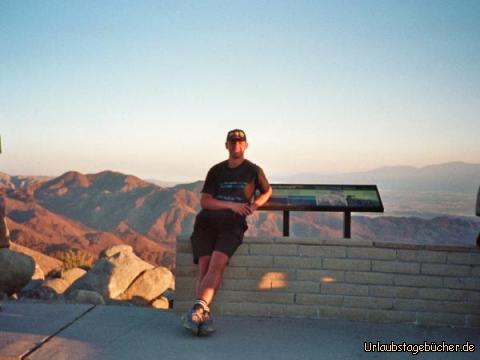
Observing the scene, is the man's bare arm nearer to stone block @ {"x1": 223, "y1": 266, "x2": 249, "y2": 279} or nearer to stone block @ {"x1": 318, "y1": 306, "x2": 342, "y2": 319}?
stone block @ {"x1": 223, "y1": 266, "x2": 249, "y2": 279}

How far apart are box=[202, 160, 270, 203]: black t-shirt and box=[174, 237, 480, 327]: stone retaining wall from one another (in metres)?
0.50

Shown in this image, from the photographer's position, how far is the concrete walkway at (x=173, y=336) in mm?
3625

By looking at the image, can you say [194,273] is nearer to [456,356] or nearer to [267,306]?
[267,306]

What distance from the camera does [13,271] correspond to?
338 inches

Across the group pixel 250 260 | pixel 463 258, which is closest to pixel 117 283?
pixel 250 260

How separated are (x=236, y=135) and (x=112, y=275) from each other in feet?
20.9

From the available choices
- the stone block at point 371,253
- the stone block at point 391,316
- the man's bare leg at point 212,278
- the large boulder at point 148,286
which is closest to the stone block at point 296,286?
the stone block at point 371,253

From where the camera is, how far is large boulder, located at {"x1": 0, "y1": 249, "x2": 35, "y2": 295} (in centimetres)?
845

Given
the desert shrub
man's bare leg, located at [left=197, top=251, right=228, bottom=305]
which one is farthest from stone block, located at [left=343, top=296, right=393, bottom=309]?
the desert shrub

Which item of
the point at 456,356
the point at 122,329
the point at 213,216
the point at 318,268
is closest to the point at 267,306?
the point at 318,268

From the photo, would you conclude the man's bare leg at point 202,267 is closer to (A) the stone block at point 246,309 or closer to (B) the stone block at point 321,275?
(A) the stone block at point 246,309

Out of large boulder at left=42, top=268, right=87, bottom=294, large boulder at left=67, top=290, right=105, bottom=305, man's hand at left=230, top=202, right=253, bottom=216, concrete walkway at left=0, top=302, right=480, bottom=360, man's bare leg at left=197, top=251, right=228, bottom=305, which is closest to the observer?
concrete walkway at left=0, top=302, right=480, bottom=360

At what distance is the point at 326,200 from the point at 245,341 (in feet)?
7.07

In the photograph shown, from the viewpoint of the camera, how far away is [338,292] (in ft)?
15.3
